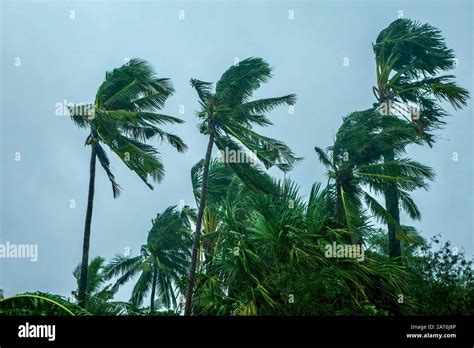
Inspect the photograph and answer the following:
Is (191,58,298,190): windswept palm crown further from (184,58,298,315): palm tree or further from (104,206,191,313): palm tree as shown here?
(104,206,191,313): palm tree

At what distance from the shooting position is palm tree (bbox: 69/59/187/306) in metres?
20.9

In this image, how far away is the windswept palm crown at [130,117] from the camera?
20.9 m

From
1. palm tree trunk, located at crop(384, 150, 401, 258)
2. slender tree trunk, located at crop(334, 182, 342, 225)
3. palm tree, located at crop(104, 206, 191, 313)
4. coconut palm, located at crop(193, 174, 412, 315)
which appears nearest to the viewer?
coconut palm, located at crop(193, 174, 412, 315)

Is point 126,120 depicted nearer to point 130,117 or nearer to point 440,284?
point 130,117

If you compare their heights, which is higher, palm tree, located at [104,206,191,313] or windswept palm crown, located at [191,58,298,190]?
windswept palm crown, located at [191,58,298,190]

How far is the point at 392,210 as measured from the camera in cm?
2264

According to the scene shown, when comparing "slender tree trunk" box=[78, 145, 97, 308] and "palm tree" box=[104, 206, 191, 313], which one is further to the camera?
"palm tree" box=[104, 206, 191, 313]

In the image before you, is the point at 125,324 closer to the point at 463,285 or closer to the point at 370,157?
the point at 463,285

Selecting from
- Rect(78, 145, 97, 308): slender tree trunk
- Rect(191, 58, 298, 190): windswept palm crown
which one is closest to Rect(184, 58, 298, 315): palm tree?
Rect(191, 58, 298, 190): windswept palm crown

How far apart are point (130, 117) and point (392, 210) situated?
9711mm

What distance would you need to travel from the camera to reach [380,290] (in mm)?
18438

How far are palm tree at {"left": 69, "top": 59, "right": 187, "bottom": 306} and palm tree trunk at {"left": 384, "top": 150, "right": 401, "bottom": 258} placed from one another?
24.0 ft

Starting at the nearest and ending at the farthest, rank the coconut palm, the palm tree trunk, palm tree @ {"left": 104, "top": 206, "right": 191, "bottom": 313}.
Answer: the coconut palm
the palm tree trunk
palm tree @ {"left": 104, "top": 206, "right": 191, "bottom": 313}

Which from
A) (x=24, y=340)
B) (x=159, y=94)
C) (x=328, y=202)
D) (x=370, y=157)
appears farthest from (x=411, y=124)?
(x=24, y=340)
